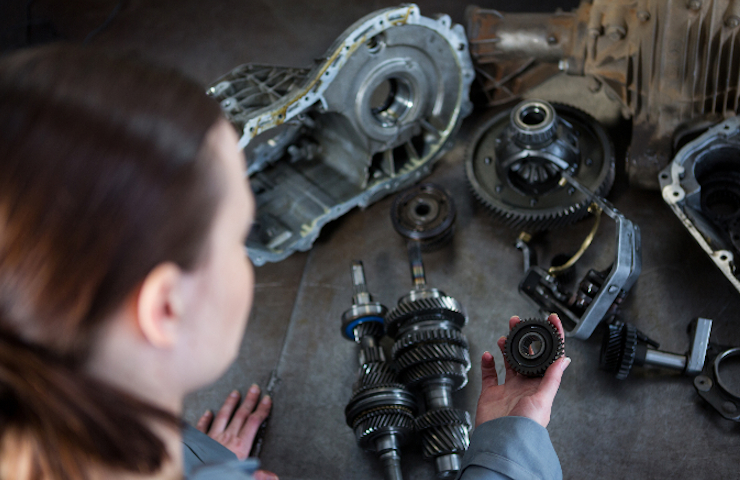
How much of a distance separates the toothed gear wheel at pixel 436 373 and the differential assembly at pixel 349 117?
3.02 ft

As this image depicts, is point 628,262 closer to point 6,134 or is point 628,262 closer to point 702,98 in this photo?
point 702,98

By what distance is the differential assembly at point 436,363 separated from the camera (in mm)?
2436

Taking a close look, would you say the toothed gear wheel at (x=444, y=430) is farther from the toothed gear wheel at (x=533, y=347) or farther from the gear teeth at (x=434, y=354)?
the toothed gear wheel at (x=533, y=347)

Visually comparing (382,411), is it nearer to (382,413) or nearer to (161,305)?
(382,413)

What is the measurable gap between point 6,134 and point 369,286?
241cm

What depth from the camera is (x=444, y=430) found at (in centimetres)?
245

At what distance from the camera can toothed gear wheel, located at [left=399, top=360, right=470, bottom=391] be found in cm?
255

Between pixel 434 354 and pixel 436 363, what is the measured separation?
39 mm

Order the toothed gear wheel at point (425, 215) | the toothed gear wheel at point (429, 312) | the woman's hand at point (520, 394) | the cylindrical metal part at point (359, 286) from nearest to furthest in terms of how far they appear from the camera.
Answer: the woman's hand at point (520, 394) → the toothed gear wheel at point (429, 312) → the cylindrical metal part at point (359, 286) → the toothed gear wheel at point (425, 215)

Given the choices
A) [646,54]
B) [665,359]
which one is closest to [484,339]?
[665,359]

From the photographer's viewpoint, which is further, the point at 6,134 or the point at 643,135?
the point at 643,135

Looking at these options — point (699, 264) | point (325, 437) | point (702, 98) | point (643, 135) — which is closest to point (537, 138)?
point (643, 135)

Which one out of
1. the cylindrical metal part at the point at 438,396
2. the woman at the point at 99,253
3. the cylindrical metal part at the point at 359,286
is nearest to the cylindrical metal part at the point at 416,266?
the cylindrical metal part at the point at 359,286

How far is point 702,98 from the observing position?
2.82 metres
